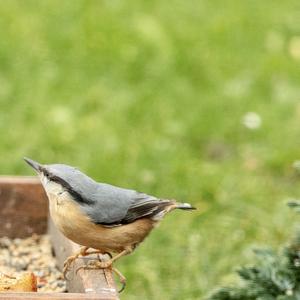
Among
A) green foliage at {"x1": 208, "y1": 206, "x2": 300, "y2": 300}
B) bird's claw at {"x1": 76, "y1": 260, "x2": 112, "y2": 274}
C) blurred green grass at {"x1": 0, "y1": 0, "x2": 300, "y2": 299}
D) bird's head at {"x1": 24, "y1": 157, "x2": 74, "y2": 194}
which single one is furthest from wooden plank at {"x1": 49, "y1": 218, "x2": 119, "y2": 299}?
blurred green grass at {"x1": 0, "y1": 0, "x2": 300, "y2": 299}

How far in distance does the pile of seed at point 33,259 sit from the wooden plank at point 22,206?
38 millimetres

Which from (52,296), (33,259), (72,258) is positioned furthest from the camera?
(33,259)

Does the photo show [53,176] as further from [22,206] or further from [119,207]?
[22,206]

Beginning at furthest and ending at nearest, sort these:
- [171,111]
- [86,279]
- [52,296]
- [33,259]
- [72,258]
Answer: [171,111] < [33,259] < [72,258] < [86,279] < [52,296]

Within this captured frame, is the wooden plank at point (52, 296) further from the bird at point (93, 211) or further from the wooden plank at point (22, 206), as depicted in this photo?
the wooden plank at point (22, 206)

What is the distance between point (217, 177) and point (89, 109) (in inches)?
46.9

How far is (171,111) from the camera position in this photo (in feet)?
23.1

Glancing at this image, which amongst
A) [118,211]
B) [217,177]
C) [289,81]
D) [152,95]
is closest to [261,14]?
[289,81]

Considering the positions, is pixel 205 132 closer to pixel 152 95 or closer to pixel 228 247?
pixel 152 95

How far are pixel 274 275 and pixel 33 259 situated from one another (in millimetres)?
953

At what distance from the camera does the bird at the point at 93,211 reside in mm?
3482

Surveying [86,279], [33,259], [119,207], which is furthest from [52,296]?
[33,259]

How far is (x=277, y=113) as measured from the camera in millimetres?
7195

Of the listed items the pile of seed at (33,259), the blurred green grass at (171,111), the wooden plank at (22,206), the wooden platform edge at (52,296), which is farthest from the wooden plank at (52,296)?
the blurred green grass at (171,111)
